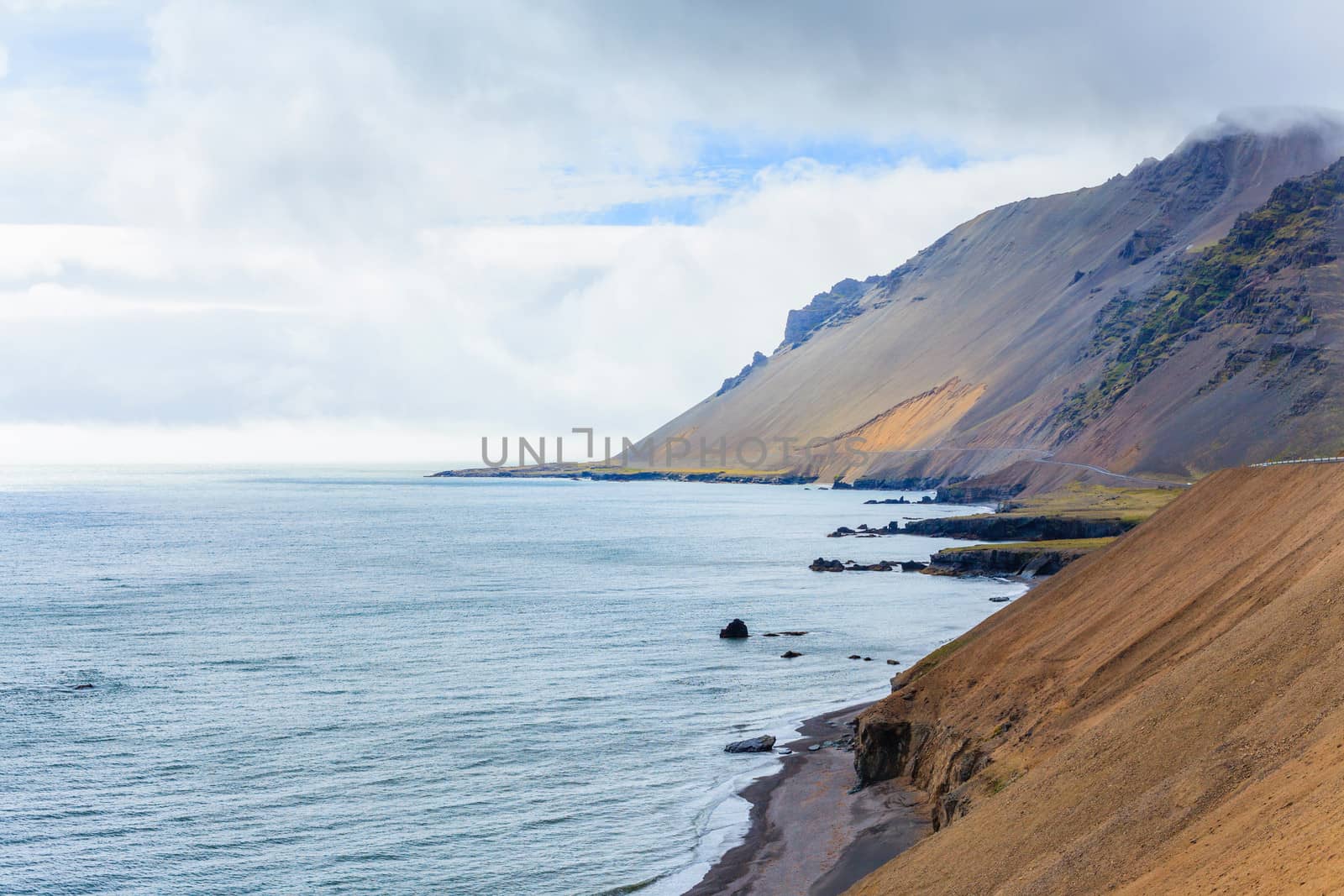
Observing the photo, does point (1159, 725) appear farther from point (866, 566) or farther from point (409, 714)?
point (866, 566)

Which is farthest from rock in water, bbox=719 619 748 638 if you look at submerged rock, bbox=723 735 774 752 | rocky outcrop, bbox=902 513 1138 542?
rocky outcrop, bbox=902 513 1138 542

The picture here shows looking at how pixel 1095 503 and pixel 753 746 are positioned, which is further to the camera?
pixel 1095 503

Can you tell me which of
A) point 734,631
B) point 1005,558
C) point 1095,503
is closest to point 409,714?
point 734,631

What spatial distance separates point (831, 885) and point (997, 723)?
25.4 ft

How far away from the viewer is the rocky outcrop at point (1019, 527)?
126312 millimetres

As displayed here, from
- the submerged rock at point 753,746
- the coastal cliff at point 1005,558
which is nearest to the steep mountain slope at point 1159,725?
the submerged rock at point 753,746

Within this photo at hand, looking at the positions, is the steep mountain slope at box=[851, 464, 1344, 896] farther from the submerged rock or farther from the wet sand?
the submerged rock

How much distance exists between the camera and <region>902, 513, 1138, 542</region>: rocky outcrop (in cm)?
12631

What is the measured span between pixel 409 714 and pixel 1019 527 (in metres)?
101

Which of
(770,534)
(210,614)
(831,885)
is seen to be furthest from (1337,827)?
(770,534)

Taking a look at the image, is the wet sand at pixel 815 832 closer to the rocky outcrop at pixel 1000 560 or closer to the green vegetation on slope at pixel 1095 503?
the rocky outcrop at pixel 1000 560

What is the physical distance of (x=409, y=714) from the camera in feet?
182

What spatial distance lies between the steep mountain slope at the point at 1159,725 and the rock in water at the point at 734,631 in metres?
30.2

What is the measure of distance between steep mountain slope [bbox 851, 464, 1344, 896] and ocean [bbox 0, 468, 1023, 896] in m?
9.05
